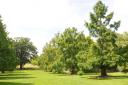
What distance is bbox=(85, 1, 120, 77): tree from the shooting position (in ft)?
204

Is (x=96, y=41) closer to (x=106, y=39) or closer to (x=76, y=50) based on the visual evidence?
(x=106, y=39)

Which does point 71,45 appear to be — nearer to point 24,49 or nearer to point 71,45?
point 71,45

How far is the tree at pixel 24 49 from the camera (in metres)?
184

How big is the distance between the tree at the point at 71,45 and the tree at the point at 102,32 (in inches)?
653

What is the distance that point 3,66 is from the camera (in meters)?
65.4

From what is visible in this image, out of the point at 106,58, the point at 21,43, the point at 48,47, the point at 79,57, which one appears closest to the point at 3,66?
the point at 79,57

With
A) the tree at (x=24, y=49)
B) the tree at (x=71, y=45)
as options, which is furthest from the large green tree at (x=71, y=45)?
the tree at (x=24, y=49)

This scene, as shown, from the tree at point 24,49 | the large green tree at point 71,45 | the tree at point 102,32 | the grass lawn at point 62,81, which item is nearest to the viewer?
the grass lawn at point 62,81

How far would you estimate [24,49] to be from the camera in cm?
18625

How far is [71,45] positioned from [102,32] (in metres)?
18.9

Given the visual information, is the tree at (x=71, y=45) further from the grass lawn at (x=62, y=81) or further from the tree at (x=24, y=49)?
the tree at (x=24, y=49)

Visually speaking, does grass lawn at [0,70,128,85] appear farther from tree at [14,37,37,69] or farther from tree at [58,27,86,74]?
tree at [14,37,37,69]

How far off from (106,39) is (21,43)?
417ft

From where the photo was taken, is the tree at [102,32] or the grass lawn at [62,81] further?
the tree at [102,32]
